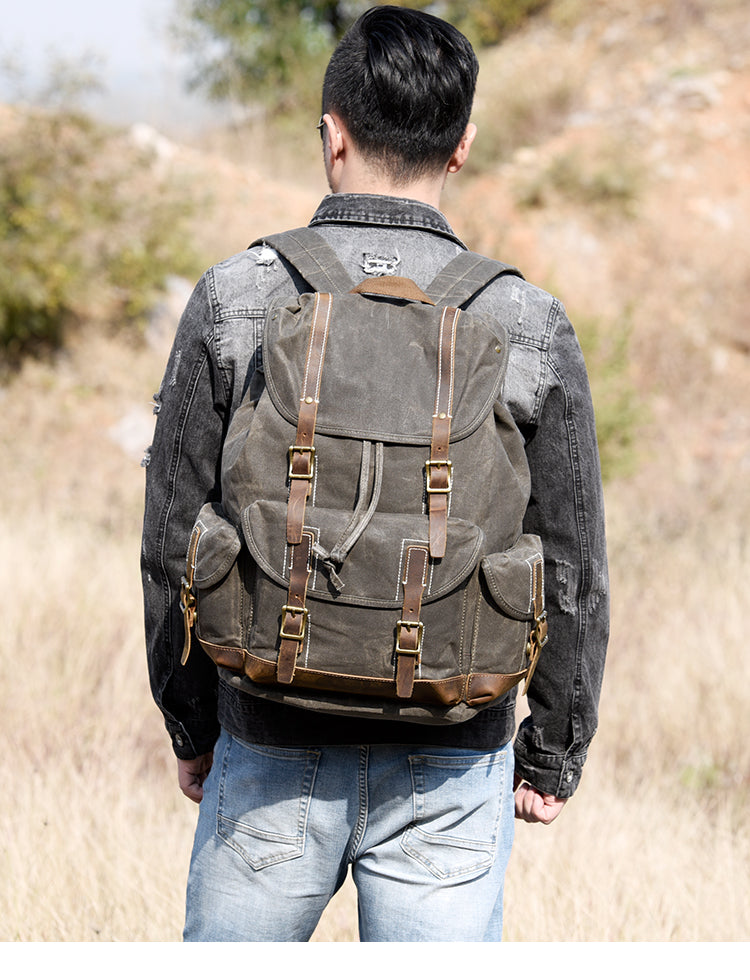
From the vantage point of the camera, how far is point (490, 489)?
114 centimetres

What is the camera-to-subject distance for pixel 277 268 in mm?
1287

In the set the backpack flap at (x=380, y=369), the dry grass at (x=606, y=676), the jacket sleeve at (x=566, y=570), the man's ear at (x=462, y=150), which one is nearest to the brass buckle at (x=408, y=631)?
the backpack flap at (x=380, y=369)

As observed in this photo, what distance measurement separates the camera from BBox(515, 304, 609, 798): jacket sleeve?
133cm

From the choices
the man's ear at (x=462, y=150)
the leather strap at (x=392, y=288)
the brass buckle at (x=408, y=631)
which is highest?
the man's ear at (x=462, y=150)

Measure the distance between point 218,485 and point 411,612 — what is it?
435 millimetres

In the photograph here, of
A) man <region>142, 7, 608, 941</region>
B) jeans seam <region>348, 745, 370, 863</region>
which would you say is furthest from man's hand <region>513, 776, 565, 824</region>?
jeans seam <region>348, 745, 370, 863</region>

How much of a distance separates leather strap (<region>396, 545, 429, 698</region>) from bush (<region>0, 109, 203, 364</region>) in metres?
7.90

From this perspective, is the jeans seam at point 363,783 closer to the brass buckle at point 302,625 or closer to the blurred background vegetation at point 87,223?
the brass buckle at point 302,625

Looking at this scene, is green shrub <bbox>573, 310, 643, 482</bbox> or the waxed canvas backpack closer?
the waxed canvas backpack

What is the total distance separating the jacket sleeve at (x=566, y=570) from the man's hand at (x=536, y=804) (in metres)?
0.02

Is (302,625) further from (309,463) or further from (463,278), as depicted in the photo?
(463,278)

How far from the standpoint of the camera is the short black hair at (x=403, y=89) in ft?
4.04

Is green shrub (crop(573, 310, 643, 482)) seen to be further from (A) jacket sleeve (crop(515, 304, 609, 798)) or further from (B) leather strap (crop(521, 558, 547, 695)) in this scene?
(B) leather strap (crop(521, 558, 547, 695))

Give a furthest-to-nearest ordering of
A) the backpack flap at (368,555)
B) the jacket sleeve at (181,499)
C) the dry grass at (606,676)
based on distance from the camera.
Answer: the dry grass at (606,676), the jacket sleeve at (181,499), the backpack flap at (368,555)
